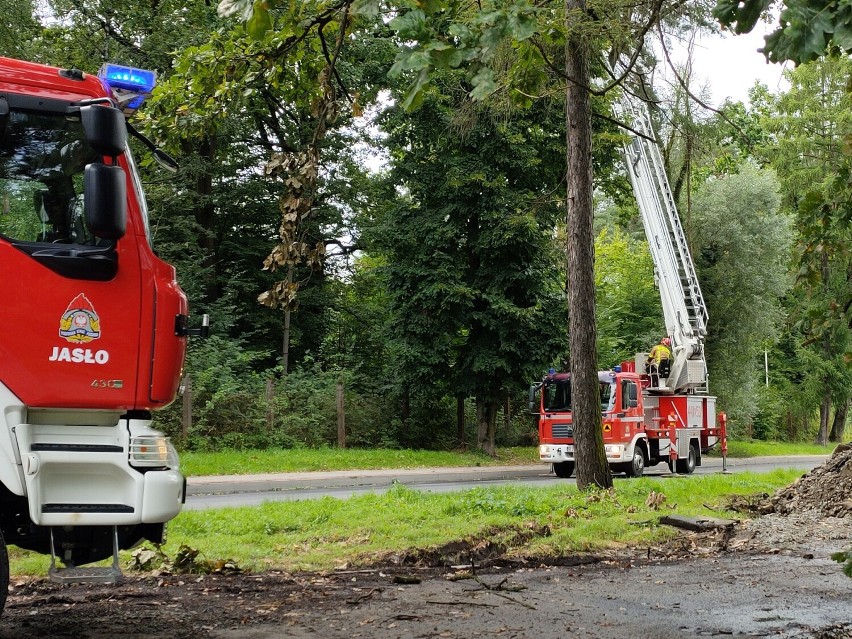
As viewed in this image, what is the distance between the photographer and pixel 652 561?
8812mm

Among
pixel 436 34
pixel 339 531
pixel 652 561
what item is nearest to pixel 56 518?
pixel 436 34

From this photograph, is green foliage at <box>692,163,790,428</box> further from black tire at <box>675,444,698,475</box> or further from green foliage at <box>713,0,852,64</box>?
green foliage at <box>713,0,852,64</box>

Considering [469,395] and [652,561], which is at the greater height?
[469,395]

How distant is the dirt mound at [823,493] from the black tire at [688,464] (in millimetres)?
9248

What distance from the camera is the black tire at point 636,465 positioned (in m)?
21.2

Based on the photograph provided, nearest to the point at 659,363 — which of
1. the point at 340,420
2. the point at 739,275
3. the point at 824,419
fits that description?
the point at 340,420

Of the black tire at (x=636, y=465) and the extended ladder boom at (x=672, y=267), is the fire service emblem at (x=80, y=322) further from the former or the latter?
the extended ladder boom at (x=672, y=267)

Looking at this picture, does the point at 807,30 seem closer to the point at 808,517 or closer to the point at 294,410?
the point at 808,517

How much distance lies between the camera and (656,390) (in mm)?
22469

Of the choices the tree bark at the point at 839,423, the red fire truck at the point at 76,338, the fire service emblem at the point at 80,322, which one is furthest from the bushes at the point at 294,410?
the tree bark at the point at 839,423

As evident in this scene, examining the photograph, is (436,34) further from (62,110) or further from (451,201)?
(451,201)

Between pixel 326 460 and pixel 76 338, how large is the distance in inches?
656

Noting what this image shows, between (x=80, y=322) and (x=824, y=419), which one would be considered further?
(x=824, y=419)

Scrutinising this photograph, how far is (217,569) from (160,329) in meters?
2.89
